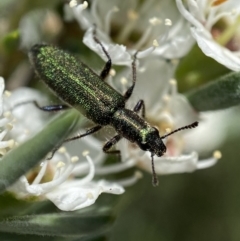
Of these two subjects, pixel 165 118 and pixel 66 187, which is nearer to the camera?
pixel 66 187

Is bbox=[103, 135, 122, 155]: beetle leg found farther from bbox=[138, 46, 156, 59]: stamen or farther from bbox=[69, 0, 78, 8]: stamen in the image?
bbox=[69, 0, 78, 8]: stamen

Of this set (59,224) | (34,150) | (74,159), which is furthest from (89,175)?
(34,150)

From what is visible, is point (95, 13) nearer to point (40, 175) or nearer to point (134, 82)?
point (134, 82)

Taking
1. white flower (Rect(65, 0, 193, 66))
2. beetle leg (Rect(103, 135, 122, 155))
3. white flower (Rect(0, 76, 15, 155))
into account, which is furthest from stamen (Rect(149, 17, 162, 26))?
white flower (Rect(0, 76, 15, 155))

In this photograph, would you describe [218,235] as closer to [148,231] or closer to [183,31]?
[148,231]

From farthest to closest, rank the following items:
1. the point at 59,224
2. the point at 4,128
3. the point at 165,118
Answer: the point at 165,118 < the point at 4,128 < the point at 59,224

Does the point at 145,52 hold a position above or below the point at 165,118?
above
